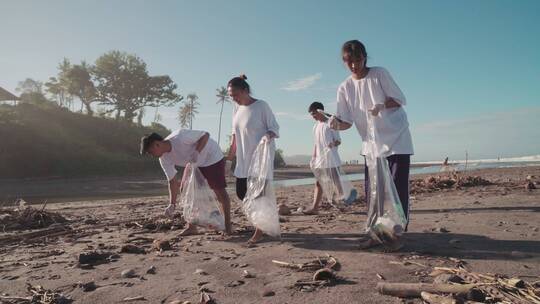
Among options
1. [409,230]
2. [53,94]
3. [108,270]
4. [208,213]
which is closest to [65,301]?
[108,270]

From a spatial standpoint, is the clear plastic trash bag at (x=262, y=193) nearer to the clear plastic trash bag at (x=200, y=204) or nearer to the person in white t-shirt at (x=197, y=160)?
the person in white t-shirt at (x=197, y=160)

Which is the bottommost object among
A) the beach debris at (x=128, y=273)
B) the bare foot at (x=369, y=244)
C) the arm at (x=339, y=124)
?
the beach debris at (x=128, y=273)

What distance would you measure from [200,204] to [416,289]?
3.10 metres

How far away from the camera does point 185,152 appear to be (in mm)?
4492

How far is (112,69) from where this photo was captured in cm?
3822

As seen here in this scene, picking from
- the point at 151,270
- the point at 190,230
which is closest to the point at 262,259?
the point at 151,270

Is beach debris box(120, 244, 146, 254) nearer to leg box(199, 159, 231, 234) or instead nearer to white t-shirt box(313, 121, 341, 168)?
leg box(199, 159, 231, 234)

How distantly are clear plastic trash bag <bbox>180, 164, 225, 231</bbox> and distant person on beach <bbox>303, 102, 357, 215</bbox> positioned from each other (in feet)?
6.41

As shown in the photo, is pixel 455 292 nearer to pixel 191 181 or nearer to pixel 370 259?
pixel 370 259

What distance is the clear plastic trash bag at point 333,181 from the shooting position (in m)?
5.77

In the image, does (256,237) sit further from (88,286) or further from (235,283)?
(88,286)

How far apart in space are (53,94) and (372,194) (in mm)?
48583

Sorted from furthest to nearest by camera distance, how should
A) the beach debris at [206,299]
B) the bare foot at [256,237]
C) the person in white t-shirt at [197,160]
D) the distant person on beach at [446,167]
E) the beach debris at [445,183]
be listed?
the distant person on beach at [446,167] → the beach debris at [445,183] → the person in white t-shirt at [197,160] → the bare foot at [256,237] → the beach debris at [206,299]

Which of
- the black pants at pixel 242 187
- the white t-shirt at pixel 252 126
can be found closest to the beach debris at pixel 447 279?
the white t-shirt at pixel 252 126
